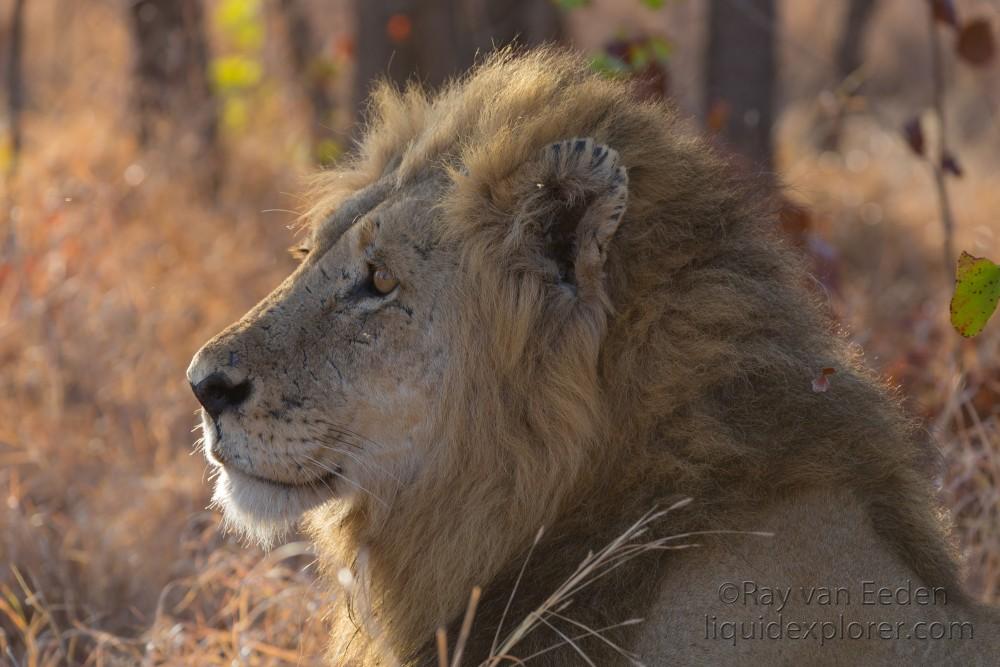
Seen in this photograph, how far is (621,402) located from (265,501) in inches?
34.0

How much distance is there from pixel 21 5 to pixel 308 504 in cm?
658

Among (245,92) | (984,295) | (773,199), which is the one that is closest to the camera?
(984,295)

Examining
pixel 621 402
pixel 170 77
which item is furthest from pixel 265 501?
pixel 170 77

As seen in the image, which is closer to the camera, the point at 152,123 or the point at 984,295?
the point at 984,295

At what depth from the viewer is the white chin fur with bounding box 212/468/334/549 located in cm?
303

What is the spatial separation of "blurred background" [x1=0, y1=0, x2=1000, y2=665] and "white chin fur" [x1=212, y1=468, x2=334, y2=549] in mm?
675

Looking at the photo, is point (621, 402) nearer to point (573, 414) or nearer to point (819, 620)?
point (573, 414)

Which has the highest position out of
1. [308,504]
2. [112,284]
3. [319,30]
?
[308,504]

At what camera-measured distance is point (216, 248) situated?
812 centimetres

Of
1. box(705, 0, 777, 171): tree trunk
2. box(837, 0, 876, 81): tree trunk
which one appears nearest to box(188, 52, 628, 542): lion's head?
box(705, 0, 777, 171): tree trunk

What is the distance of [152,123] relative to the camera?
9281 mm

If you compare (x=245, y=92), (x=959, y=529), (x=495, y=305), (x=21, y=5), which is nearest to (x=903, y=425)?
(x=495, y=305)

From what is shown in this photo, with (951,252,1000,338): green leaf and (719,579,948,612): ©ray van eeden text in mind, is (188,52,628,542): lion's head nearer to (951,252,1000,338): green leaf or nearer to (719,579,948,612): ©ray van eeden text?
(719,579,948,612): ©ray van eeden text

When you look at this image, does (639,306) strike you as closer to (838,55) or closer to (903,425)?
(903,425)
